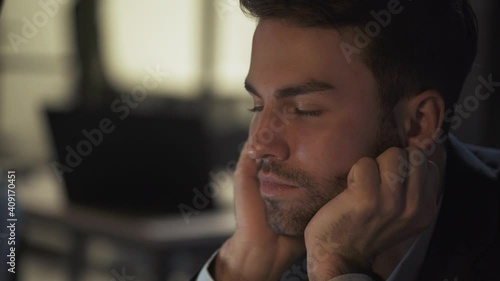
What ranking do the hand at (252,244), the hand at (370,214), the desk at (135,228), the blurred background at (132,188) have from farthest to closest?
the desk at (135,228) → the blurred background at (132,188) → the hand at (252,244) → the hand at (370,214)

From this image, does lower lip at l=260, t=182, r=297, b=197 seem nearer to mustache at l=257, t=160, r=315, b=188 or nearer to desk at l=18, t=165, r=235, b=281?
mustache at l=257, t=160, r=315, b=188

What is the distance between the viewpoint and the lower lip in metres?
0.80

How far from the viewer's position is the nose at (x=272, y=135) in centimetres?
78

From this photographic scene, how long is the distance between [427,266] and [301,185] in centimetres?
16

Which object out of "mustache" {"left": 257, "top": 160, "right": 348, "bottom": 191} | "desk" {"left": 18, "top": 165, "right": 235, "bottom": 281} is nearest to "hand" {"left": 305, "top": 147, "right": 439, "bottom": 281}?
"mustache" {"left": 257, "top": 160, "right": 348, "bottom": 191}

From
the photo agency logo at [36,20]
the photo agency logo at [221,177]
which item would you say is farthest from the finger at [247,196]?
the photo agency logo at [36,20]

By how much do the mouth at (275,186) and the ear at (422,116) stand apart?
0.42 ft

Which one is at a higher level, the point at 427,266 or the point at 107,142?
the point at 427,266

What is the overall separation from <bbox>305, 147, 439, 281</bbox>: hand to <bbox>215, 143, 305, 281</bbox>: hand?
11 centimetres

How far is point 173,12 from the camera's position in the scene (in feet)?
12.5

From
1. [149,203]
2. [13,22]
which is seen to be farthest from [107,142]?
[13,22]

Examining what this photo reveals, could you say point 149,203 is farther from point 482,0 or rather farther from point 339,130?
point 339,130

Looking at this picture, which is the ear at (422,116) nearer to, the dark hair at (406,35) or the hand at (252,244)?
the dark hair at (406,35)

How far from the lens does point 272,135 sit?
0.78 metres
